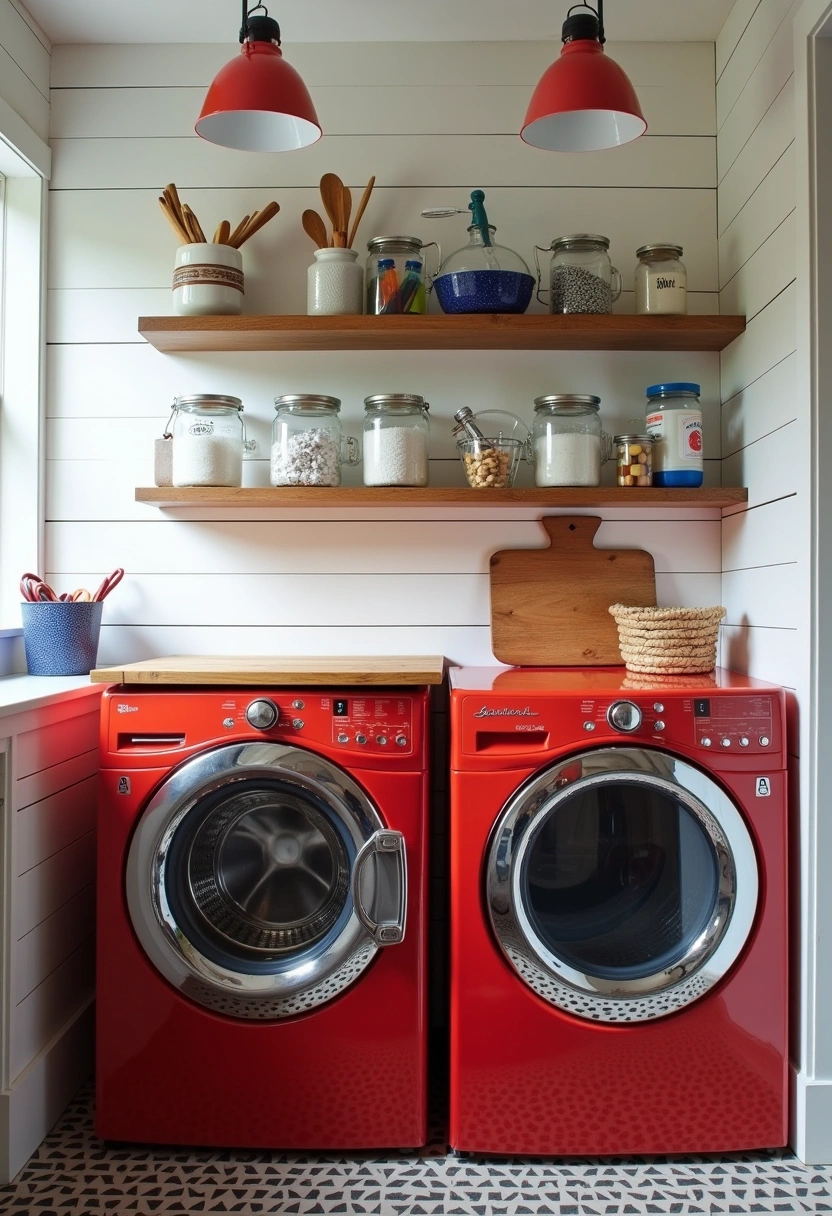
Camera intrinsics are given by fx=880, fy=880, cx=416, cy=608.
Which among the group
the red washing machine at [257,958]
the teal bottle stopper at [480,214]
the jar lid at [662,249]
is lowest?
the red washing machine at [257,958]

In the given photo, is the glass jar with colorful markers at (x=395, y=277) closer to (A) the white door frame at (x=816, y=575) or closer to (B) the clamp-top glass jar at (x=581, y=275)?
(B) the clamp-top glass jar at (x=581, y=275)

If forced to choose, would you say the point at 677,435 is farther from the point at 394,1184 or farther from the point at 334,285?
the point at 394,1184

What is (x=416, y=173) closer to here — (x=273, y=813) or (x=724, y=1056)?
(x=273, y=813)

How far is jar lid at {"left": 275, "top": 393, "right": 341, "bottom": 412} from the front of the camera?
2.08 metres

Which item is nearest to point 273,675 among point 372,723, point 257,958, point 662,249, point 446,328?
point 372,723

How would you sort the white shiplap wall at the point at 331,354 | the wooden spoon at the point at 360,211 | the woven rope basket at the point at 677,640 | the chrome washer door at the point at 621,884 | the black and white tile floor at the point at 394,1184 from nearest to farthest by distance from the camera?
the black and white tile floor at the point at 394,1184, the chrome washer door at the point at 621,884, the woven rope basket at the point at 677,640, the wooden spoon at the point at 360,211, the white shiplap wall at the point at 331,354

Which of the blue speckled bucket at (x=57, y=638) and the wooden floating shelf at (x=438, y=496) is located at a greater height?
the wooden floating shelf at (x=438, y=496)

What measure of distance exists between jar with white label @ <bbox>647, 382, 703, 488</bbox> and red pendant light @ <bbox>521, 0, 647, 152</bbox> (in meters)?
0.57

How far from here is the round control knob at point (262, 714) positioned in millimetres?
1732

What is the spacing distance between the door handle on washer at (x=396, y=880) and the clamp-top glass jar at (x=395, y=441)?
838 millimetres

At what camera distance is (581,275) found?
212 cm

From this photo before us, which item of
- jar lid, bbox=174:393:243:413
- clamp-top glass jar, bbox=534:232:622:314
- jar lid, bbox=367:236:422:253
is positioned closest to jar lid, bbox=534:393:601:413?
clamp-top glass jar, bbox=534:232:622:314

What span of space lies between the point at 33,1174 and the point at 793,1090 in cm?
150

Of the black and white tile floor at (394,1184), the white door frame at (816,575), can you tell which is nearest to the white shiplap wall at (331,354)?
the white door frame at (816,575)
